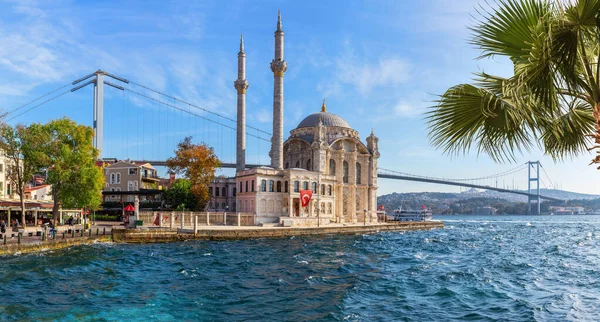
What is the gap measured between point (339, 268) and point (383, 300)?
7053 mm

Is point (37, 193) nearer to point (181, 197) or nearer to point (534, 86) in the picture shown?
point (181, 197)

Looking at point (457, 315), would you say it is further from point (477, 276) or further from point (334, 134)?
point (334, 134)

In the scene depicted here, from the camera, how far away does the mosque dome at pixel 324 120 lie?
6875cm

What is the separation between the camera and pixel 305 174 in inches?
2092

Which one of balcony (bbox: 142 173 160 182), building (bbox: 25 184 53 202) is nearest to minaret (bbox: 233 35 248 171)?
balcony (bbox: 142 173 160 182)

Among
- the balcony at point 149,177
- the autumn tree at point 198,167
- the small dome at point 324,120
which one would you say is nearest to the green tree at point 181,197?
the autumn tree at point 198,167

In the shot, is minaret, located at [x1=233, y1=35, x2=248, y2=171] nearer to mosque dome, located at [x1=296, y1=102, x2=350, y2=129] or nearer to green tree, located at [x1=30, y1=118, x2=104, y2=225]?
mosque dome, located at [x1=296, y1=102, x2=350, y2=129]

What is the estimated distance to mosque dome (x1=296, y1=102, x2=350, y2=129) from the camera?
226ft

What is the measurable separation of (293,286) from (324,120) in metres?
52.0

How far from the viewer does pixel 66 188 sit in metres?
36.9

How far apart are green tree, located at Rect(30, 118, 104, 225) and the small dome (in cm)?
3588

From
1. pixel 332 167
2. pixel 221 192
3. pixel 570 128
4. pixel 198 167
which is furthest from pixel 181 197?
pixel 570 128

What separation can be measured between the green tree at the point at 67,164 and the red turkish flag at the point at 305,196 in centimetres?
2050

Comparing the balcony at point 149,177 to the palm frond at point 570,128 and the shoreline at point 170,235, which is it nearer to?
the shoreline at point 170,235
